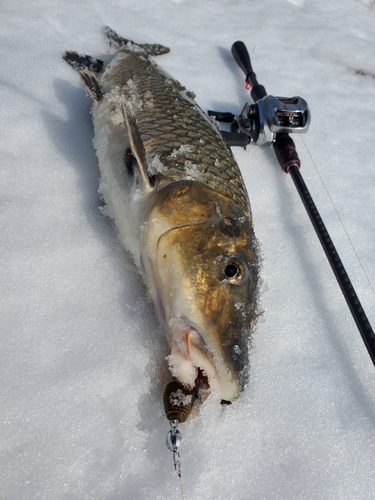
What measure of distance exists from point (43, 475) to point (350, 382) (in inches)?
61.7

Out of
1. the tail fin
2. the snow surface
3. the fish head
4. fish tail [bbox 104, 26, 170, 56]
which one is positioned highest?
fish tail [bbox 104, 26, 170, 56]

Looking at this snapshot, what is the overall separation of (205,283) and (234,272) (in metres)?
0.14

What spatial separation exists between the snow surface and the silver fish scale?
458 mm

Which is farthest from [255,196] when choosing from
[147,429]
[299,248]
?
[147,429]

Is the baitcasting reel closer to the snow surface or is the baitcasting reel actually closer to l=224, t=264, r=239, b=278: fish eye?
the snow surface

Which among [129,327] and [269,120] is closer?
[129,327]

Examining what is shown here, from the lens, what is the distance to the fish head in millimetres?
1440

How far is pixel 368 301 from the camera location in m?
2.41

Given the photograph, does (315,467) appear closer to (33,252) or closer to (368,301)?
(368,301)

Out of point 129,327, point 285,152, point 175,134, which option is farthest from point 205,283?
point 285,152

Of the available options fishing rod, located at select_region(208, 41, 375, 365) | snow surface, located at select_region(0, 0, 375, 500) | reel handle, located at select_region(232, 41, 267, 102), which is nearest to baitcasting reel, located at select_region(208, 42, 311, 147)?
fishing rod, located at select_region(208, 41, 375, 365)

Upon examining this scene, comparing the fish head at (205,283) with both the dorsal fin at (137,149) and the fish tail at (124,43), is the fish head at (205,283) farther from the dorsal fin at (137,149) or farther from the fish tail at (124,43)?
the fish tail at (124,43)

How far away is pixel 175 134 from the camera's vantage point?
81.0 inches

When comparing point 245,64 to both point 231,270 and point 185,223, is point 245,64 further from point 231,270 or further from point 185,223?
point 231,270
